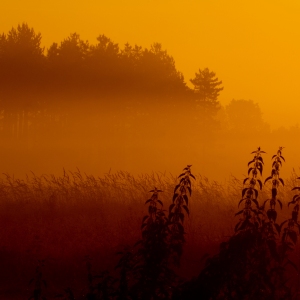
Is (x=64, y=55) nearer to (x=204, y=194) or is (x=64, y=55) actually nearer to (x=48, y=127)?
(x=48, y=127)

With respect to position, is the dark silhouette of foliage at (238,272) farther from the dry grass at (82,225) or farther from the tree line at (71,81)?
the tree line at (71,81)

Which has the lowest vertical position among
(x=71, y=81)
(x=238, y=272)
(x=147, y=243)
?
(x=238, y=272)

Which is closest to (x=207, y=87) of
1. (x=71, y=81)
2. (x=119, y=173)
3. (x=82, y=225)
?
(x=71, y=81)

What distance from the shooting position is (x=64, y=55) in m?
53.6

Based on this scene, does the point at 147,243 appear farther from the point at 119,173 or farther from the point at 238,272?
the point at 119,173

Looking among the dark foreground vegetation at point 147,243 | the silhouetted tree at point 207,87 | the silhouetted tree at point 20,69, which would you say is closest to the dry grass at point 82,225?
the dark foreground vegetation at point 147,243

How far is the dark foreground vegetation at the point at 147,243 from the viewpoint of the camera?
695 centimetres

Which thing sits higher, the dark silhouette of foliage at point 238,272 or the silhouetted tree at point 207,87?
the silhouetted tree at point 207,87

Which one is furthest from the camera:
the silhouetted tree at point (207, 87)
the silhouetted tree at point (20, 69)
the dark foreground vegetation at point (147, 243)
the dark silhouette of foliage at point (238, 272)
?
the silhouetted tree at point (207, 87)

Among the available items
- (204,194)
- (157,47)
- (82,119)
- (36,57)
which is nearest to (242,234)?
(204,194)

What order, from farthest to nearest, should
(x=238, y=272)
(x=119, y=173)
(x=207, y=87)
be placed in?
(x=207, y=87) < (x=119, y=173) < (x=238, y=272)

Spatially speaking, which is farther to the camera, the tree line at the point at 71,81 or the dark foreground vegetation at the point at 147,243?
the tree line at the point at 71,81

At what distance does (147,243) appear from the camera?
7.43 metres

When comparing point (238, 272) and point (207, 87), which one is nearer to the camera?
point (238, 272)
